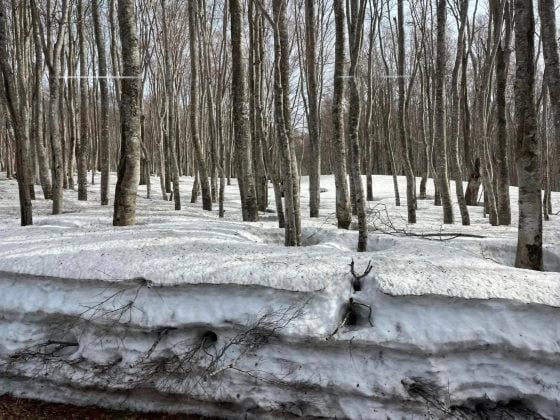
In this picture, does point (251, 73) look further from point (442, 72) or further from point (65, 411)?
point (65, 411)

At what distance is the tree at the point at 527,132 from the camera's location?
3.65 m

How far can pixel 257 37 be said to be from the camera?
738 centimetres

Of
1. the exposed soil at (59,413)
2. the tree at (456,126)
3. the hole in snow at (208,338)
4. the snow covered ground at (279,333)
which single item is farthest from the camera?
the tree at (456,126)

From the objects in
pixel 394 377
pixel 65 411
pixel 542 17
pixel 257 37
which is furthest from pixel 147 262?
pixel 257 37

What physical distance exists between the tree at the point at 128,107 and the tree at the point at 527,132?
173 inches

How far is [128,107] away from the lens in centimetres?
517

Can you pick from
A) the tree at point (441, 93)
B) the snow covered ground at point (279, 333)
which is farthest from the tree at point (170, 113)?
the tree at point (441, 93)

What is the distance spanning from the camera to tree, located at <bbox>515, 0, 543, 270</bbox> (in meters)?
3.65

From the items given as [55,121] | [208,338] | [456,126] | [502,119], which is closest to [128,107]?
[208,338]

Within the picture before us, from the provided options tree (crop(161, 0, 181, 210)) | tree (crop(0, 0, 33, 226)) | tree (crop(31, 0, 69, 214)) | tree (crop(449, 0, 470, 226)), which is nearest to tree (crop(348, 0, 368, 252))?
tree (crop(449, 0, 470, 226))

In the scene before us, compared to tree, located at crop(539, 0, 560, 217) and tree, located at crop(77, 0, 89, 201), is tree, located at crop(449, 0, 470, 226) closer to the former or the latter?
tree, located at crop(539, 0, 560, 217)

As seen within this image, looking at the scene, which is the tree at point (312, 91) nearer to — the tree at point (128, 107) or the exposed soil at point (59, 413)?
the tree at point (128, 107)

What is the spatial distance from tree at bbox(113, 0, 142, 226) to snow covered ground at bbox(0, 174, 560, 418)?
1.48 metres

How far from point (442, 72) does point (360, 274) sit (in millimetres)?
4633
